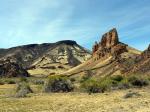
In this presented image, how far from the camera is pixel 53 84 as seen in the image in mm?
50500

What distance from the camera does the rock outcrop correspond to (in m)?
139

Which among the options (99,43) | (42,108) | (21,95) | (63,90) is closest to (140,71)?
(63,90)

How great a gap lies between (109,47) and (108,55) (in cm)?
660

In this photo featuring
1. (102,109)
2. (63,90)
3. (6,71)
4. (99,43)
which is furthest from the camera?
(99,43)

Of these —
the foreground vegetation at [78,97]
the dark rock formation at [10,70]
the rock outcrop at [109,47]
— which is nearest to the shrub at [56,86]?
the foreground vegetation at [78,97]

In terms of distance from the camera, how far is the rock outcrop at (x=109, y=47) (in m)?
139

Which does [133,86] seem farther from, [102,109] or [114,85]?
[102,109]

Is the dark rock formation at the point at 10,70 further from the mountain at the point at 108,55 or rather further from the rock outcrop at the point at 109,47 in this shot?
the rock outcrop at the point at 109,47

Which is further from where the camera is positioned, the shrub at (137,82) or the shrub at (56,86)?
the shrub at (137,82)

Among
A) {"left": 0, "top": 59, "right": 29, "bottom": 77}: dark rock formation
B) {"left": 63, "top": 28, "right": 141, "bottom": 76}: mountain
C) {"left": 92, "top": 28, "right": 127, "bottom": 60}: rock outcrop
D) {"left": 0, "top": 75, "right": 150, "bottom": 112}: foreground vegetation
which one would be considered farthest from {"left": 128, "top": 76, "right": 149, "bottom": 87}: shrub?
{"left": 0, "top": 59, "right": 29, "bottom": 77}: dark rock formation

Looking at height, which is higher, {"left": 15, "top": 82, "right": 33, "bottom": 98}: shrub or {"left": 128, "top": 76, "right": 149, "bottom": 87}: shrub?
{"left": 128, "top": 76, "right": 149, "bottom": 87}: shrub

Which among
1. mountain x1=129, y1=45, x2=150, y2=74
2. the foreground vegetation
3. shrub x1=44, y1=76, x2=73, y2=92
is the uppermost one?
mountain x1=129, y1=45, x2=150, y2=74

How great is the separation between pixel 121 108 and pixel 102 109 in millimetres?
1301

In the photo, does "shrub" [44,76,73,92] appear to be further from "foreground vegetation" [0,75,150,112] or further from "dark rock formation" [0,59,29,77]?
"dark rock formation" [0,59,29,77]
